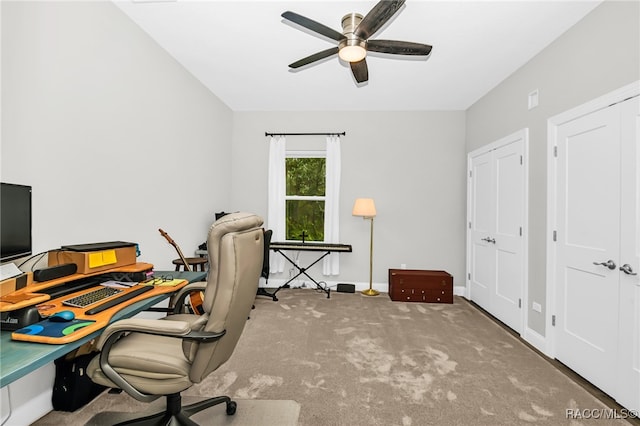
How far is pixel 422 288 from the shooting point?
4.29 meters

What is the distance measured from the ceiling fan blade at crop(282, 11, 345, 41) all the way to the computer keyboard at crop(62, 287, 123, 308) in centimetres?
199

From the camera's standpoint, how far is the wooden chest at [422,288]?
4.25 metres

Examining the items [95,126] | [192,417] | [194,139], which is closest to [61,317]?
[192,417]

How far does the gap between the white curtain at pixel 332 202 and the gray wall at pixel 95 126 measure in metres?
2.09

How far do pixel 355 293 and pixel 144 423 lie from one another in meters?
3.45

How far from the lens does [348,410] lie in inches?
76.2

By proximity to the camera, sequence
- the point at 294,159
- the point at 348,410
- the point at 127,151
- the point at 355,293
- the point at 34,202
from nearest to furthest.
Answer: the point at 34,202 → the point at 348,410 → the point at 127,151 → the point at 355,293 → the point at 294,159

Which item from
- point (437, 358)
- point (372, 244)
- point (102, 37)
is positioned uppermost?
point (102, 37)

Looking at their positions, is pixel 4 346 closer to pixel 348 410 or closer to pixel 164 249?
pixel 348 410

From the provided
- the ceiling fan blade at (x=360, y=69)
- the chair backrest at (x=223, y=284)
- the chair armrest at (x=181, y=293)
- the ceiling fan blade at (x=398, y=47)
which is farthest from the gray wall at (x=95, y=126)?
the ceiling fan blade at (x=398, y=47)

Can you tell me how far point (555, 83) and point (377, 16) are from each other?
1940mm

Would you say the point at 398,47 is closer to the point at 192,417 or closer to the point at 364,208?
the point at 364,208

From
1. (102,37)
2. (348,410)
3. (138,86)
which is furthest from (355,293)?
(102,37)

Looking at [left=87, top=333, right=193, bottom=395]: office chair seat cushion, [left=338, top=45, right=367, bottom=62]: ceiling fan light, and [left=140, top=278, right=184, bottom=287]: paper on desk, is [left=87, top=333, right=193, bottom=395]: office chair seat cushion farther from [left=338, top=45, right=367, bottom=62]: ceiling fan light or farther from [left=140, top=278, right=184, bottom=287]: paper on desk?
[left=338, top=45, right=367, bottom=62]: ceiling fan light
